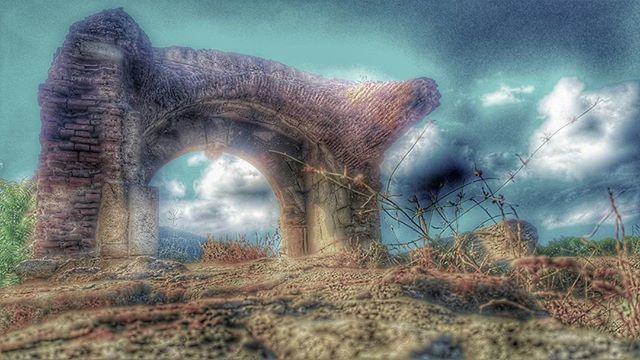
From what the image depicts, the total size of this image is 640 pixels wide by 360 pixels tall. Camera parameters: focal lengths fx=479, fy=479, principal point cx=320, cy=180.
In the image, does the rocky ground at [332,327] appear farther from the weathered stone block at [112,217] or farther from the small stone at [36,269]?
the weathered stone block at [112,217]

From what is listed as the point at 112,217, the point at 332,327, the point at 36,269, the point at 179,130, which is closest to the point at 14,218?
the point at 179,130

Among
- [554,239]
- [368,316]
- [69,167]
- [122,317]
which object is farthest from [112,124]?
[554,239]

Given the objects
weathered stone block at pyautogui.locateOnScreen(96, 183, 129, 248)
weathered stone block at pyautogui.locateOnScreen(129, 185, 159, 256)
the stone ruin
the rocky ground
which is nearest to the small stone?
the stone ruin

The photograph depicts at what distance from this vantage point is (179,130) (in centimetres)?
894

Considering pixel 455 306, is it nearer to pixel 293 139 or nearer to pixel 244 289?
pixel 244 289

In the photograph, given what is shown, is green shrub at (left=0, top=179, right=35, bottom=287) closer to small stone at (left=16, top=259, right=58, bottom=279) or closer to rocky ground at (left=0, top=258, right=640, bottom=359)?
small stone at (left=16, top=259, right=58, bottom=279)

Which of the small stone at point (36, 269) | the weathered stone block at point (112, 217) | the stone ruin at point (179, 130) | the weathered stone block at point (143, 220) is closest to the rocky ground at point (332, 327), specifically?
the stone ruin at point (179, 130)

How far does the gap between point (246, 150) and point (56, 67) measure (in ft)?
14.3

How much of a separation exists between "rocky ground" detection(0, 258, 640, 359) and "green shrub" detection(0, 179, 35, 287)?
557 centimetres

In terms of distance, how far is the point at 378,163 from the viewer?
9.21 meters

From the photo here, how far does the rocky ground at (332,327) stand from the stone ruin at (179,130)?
3.21ft

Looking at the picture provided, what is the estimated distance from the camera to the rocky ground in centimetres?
172

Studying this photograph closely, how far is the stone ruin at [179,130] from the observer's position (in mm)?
5590

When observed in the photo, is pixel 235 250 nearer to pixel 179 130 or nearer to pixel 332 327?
pixel 179 130
